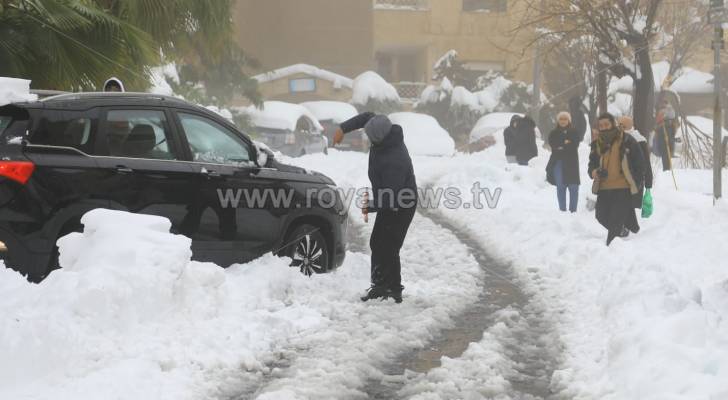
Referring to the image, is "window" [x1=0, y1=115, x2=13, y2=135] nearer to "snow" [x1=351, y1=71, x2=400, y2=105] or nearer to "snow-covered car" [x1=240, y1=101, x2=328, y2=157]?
"snow-covered car" [x1=240, y1=101, x2=328, y2=157]

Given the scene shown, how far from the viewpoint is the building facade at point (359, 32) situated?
51.4 metres

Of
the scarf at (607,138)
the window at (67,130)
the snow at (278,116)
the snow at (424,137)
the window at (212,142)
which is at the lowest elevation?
the snow at (424,137)

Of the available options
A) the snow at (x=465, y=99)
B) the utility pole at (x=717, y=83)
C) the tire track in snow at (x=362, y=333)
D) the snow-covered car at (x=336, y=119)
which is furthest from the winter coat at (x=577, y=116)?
the snow at (x=465, y=99)

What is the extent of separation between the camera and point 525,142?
75.8 ft

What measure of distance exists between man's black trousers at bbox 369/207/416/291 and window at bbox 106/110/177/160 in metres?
2.07

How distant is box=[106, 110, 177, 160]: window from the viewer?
8273 mm

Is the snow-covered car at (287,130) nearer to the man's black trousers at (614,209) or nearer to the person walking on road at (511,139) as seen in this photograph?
the person walking on road at (511,139)

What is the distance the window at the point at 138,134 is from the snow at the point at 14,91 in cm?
73

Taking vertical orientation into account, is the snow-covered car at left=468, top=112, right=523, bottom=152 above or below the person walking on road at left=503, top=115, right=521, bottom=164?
below

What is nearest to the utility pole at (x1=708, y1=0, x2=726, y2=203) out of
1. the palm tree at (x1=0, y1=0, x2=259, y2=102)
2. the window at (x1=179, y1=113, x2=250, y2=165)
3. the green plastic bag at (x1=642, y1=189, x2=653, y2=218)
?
the green plastic bag at (x1=642, y1=189, x2=653, y2=218)

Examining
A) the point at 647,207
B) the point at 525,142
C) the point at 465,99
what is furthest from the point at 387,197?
the point at 465,99

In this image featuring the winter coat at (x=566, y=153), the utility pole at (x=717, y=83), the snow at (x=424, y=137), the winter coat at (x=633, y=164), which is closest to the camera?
the winter coat at (x=633, y=164)

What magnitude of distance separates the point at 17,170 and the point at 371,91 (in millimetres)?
36064

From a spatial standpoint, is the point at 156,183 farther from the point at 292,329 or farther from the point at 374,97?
the point at 374,97
